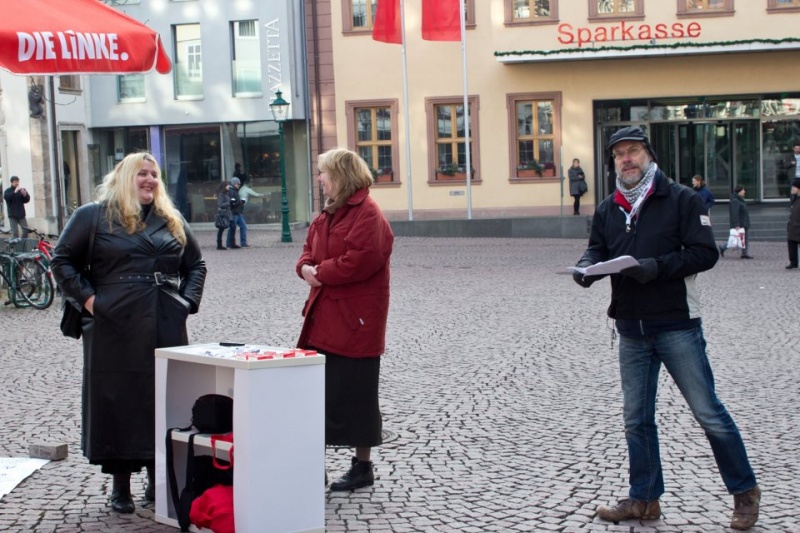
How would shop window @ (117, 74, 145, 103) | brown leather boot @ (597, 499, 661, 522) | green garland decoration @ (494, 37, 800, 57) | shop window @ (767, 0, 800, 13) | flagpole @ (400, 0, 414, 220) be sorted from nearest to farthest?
brown leather boot @ (597, 499, 661, 522)
green garland decoration @ (494, 37, 800, 57)
flagpole @ (400, 0, 414, 220)
shop window @ (767, 0, 800, 13)
shop window @ (117, 74, 145, 103)

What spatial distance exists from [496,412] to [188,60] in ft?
98.7

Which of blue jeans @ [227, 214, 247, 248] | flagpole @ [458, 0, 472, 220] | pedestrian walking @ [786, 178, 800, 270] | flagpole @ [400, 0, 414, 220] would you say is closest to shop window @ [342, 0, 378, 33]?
flagpole @ [400, 0, 414, 220]

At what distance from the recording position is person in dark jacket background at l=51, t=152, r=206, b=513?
604 cm

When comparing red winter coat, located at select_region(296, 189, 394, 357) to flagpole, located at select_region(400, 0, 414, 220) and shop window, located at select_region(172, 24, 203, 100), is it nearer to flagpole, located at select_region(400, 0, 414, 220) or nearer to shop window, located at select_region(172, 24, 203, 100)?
flagpole, located at select_region(400, 0, 414, 220)

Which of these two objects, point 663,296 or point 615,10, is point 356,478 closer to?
point 663,296

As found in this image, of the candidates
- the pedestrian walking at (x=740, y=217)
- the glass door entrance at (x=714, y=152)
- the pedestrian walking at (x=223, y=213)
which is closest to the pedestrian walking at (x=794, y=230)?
the pedestrian walking at (x=740, y=217)

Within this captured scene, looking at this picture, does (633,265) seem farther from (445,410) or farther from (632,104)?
(632,104)

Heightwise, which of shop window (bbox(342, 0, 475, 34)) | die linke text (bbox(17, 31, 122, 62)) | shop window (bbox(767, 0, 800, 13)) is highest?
shop window (bbox(342, 0, 475, 34))

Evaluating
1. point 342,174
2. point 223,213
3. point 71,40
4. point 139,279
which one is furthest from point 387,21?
point 139,279

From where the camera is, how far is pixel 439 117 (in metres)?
35.0

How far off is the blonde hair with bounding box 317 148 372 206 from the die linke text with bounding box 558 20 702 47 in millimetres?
28358

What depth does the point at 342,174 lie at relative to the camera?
6484 millimetres

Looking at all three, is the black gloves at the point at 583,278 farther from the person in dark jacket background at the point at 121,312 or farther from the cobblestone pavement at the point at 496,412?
the person in dark jacket background at the point at 121,312

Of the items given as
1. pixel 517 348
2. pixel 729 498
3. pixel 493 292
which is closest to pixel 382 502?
pixel 729 498
